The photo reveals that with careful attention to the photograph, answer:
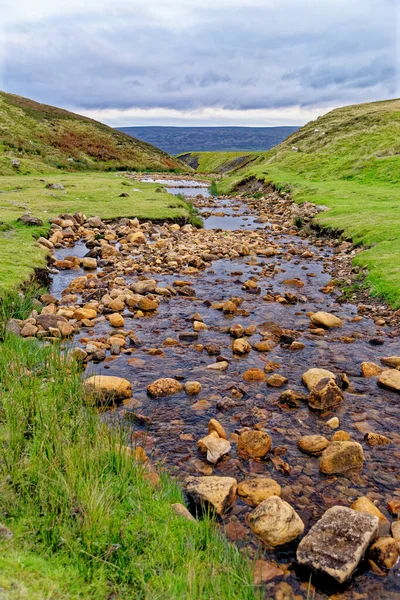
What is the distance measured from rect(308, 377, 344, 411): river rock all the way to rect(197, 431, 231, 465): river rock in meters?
2.22

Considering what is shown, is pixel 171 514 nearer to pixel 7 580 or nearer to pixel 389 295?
pixel 7 580

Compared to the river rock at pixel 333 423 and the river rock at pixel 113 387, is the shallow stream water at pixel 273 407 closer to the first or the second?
the river rock at pixel 333 423

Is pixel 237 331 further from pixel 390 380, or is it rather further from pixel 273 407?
pixel 390 380

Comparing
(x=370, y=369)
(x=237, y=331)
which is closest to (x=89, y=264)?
(x=237, y=331)

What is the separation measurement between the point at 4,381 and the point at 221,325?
7.23m

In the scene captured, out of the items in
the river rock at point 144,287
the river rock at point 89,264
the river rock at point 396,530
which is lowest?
the river rock at point 396,530

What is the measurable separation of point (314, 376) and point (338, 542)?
14.8 ft

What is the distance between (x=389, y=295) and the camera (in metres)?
14.5

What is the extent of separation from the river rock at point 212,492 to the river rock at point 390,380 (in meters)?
4.65

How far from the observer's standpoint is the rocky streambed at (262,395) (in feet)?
17.5

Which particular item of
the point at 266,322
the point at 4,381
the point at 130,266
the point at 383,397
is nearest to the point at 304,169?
the point at 130,266

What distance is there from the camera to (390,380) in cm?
944

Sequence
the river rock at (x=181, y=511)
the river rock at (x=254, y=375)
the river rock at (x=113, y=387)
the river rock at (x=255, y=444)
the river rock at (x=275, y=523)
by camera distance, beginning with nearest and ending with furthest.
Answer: the river rock at (x=181, y=511) → the river rock at (x=275, y=523) → the river rock at (x=255, y=444) → the river rock at (x=113, y=387) → the river rock at (x=254, y=375)

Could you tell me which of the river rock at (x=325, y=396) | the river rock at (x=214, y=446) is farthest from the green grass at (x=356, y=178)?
the river rock at (x=214, y=446)
